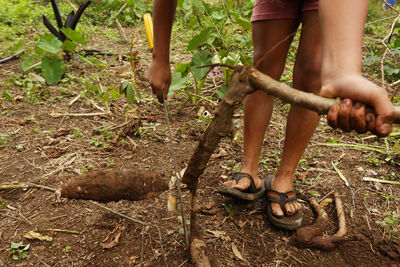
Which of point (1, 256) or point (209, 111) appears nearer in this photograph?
point (1, 256)

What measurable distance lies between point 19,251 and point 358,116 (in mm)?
1306

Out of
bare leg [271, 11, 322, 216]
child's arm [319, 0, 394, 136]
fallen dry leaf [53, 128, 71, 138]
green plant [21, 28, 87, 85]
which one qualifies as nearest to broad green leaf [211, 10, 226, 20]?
green plant [21, 28, 87, 85]

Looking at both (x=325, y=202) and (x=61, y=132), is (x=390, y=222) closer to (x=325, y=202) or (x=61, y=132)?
(x=325, y=202)

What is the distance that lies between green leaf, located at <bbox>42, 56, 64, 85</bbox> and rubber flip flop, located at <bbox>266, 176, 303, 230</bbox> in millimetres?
2126

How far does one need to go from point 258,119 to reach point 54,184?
3.78 feet

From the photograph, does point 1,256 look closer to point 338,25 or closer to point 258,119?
point 258,119

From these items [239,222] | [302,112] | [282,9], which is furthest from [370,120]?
[239,222]

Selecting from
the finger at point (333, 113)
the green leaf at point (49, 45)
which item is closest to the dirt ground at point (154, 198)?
the green leaf at point (49, 45)

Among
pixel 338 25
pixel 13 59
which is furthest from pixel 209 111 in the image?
pixel 13 59

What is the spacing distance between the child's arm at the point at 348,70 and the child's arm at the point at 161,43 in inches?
23.8

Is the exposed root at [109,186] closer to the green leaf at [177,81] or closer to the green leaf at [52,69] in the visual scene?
the green leaf at [177,81]

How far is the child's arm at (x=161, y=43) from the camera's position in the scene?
103 cm

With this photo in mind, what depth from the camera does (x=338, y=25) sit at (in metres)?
0.65

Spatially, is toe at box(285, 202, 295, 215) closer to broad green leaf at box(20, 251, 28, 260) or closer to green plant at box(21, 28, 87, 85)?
Result: broad green leaf at box(20, 251, 28, 260)
